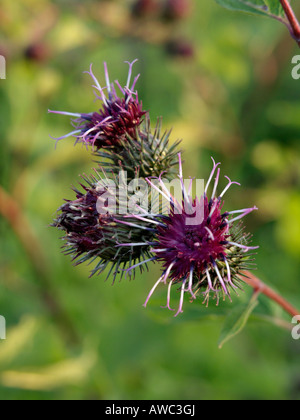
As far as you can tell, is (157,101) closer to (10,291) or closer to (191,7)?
(191,7)

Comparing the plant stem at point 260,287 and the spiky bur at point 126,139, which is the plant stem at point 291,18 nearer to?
the spiky bur at point 126,139

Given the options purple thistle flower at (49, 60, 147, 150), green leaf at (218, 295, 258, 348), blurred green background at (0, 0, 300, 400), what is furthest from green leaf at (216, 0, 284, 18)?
blurred green background at (0, 0, 300, 400)

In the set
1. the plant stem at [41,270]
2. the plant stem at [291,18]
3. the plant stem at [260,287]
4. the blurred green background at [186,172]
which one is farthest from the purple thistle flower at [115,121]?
the plant stem at [41,270]

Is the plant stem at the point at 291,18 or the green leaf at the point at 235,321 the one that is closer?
the plant stem at the point at 291,18

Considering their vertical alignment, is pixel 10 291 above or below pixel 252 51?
below

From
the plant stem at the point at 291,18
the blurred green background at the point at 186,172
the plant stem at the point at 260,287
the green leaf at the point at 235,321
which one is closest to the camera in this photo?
the plant stem at the point at 291,18

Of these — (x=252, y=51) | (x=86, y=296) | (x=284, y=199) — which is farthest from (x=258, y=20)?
(x=86, y=296)

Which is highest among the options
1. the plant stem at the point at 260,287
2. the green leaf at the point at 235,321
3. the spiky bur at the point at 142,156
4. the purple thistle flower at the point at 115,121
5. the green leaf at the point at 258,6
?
the green leaf at the point at 258,6
